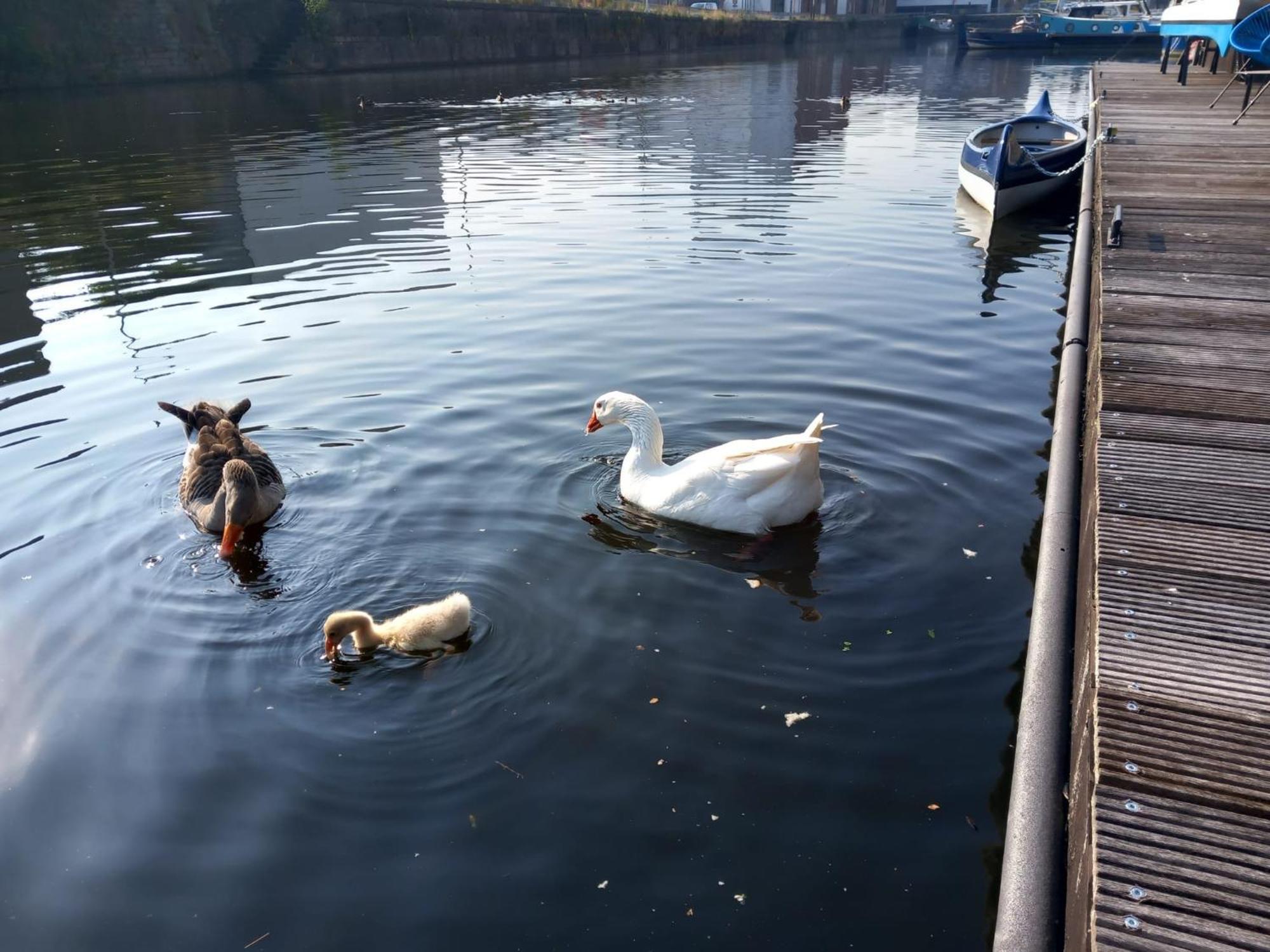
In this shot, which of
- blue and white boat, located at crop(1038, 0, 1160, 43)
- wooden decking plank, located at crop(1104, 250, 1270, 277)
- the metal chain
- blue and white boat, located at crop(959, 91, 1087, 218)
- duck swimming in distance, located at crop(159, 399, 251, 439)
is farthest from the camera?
blue and white boat, located at crop(1038, 0, 1160, 43)

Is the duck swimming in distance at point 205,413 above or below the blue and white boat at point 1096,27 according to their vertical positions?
below

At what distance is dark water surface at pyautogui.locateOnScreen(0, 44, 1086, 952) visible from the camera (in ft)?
13.2

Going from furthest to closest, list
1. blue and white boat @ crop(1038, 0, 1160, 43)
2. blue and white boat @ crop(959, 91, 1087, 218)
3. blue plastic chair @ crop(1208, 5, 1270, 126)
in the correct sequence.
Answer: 1. blue and white boat @ crop(1038, 0, 1160, 43)
2. blue and white boat @ crop(959, 91, 1087, 218)
3. blue plastic chair @ crop(1208, 5, 1270, 126)

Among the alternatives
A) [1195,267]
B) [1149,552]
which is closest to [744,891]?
[1149,552]

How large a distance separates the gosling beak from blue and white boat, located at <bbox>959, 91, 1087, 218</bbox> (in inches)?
555

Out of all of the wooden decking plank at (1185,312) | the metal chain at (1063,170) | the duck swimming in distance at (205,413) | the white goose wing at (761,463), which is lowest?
the duck swimming in distance at (205,413)

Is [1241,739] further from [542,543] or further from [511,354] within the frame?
[511,354]

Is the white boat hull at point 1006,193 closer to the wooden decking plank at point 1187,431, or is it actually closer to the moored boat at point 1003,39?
the wooden decking plank at point 1187,431

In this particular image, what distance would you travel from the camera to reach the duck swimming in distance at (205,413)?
7848mm

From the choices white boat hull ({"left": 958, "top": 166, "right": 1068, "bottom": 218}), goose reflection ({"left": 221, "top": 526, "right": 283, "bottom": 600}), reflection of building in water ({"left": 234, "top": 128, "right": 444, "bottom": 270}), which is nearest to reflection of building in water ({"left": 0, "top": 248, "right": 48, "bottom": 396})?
reflection of building in water ({"left": 234, "top": 128, "right": 444, "bottom": 270})

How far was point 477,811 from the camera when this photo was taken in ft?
14.4

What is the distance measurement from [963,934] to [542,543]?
12.5 ft

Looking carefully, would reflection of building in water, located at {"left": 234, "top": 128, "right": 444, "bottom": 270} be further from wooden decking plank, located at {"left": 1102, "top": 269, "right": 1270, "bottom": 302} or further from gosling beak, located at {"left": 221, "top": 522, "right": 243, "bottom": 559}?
wooden decking plank, located at {"left": 1102, "top": 269, "right": 1270, "bottom": 302}

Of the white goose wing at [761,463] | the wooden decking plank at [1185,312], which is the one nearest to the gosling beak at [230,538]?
the white goose wing at [761,463]
